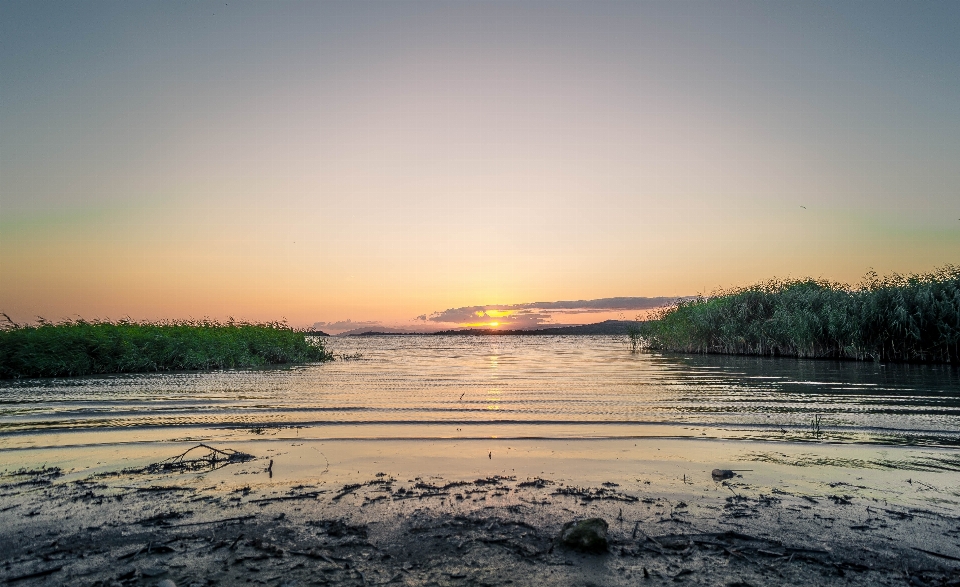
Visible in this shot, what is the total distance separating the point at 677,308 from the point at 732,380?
28.0m

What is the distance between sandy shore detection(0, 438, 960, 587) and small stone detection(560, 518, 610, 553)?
0.35ft

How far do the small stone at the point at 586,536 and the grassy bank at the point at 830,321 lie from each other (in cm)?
3251

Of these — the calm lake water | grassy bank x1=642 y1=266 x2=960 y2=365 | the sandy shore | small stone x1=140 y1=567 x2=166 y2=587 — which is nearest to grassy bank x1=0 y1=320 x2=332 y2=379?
the calm lake water

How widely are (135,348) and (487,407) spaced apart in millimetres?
Answer: 19892

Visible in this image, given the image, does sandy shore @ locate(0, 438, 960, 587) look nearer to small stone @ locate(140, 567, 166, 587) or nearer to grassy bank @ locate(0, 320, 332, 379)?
small stone @ locate(140, 567, 166, 587)

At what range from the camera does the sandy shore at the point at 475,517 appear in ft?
14.1

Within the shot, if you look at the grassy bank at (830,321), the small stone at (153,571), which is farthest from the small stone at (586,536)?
the grassy bank at (830,321)

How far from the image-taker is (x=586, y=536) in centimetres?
470

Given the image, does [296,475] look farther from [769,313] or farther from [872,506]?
[769,313]

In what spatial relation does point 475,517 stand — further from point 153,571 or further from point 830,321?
point 830,321

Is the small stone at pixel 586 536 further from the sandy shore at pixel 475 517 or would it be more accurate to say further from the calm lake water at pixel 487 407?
the calm lake water at pixel 487 407

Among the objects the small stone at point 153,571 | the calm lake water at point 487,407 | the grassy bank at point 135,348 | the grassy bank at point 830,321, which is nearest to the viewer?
the small stone at point 153,571

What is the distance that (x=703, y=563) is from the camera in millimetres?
4438

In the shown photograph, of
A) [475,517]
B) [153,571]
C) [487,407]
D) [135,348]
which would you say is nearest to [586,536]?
[475,517]
